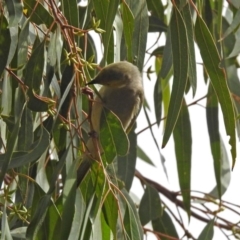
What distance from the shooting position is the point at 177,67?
9.85 feet

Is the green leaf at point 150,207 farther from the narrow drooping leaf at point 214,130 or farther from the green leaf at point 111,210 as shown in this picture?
the green leaf at point 111,210

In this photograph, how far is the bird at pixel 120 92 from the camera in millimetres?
3186

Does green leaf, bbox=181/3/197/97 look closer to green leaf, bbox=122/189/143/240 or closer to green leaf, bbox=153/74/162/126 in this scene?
green leaf, bbox=122/189/143/240

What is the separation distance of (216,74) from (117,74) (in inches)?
16.4

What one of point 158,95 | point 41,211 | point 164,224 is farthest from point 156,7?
point 41,211

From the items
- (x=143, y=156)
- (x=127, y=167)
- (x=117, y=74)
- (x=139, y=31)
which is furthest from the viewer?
(x=143, y=156)

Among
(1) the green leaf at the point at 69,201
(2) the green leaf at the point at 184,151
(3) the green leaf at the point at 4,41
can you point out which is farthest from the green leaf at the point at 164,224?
(3) the green leaf at the point at 4,41

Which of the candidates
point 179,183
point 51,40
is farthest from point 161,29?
point 51,40

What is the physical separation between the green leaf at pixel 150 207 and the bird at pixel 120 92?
38 centimetres

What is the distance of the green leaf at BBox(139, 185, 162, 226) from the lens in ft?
12.6

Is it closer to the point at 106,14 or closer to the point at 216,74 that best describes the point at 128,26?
the point at 106,14

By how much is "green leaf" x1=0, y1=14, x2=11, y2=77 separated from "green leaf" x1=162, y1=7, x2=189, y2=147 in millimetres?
584

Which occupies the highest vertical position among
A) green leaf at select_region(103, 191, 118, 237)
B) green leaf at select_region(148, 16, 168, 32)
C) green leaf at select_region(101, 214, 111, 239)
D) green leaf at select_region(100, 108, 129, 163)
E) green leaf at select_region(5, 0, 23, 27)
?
green leaf at select_region(148, 16, 168, 32)

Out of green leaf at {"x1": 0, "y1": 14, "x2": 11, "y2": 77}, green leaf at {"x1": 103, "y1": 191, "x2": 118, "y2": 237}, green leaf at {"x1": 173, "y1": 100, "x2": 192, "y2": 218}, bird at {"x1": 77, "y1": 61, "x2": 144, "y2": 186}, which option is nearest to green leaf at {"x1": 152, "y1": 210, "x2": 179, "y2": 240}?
green leaf at {"x1": 173, "y1": 100, "x2": 192, "y2": 218}
